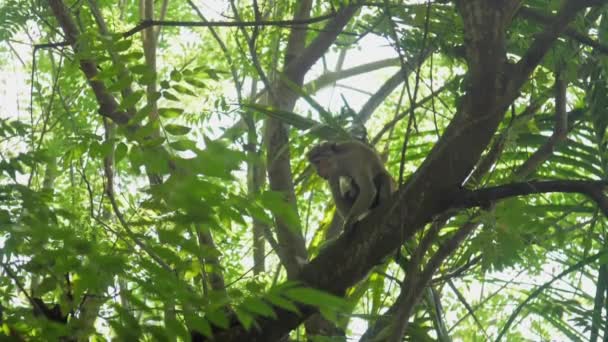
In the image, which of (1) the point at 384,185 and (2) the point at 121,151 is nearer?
(2) the point at 121,151

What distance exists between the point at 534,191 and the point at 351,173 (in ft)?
7.24

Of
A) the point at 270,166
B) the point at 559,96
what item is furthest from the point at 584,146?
the point at 270,166

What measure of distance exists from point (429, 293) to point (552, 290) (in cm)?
64

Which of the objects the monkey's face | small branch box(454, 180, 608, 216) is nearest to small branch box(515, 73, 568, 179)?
small branch box(454, 180, 608, 216)

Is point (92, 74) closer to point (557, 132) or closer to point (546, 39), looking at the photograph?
point (546, 39)

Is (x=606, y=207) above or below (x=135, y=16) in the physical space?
below

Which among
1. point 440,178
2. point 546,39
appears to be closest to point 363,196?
point 440,178

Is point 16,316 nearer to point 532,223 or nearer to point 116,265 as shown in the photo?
point 116,265

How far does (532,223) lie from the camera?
3.25 m

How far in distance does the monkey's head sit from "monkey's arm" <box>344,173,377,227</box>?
0.17 meters

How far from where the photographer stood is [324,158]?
516 centimetres

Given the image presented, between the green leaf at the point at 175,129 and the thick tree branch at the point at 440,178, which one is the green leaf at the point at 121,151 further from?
the thick tree branch at the point at 440,178

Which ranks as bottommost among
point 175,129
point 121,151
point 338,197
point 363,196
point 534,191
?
point 121,151

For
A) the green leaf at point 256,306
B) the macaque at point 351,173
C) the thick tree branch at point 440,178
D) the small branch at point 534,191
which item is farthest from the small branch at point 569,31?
the green leaf at point 256,306
